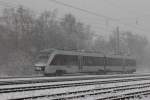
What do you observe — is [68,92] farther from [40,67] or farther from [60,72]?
[60,72]

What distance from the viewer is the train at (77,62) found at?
26.4 metres

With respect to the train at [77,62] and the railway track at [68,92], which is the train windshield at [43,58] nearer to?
the train at [77,62]

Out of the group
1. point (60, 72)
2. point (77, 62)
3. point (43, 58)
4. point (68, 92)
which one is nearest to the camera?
point (68, 92)

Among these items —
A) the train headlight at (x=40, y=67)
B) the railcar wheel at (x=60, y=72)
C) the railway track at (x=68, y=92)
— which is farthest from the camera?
the railcar wheel at (x=60, y=72)

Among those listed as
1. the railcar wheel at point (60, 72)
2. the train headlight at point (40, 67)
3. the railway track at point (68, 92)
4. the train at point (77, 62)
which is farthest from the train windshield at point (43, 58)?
the railway track at point (68, 92)

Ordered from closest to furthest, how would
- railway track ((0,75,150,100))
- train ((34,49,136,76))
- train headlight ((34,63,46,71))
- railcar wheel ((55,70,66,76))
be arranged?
railway track ((0,75,150,100)) → train headlight ((34,63,46,71)) → train ((34,49,136,76)) → railcar wheel ((55,70,66,76))

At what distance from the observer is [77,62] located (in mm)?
29469

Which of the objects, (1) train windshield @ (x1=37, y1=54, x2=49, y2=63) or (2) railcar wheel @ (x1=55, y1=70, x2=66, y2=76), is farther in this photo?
(2) railcar wheel @ (x1=55, y1=70, x2=66, y2=76)

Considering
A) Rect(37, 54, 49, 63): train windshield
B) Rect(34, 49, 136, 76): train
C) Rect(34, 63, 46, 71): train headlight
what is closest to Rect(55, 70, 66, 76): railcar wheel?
Rect(34, 49, 136, 76): train

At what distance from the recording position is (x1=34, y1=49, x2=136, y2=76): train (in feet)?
86.6

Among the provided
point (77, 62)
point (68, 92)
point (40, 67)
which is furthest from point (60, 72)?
point (68, 92)

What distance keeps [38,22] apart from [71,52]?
71.1 ft

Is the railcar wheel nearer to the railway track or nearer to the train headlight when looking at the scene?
the train headlight

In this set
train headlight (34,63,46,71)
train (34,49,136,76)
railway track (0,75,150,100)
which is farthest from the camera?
train (34,49,136,76)
